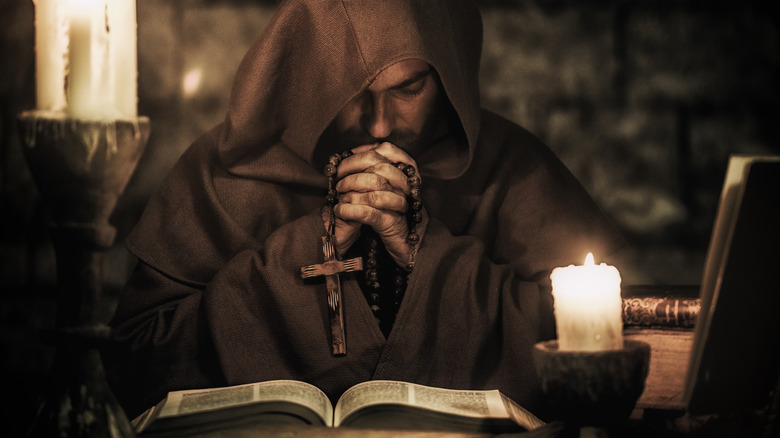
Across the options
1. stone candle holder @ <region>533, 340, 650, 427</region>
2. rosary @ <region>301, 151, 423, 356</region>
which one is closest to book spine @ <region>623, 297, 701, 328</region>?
rosary @ <region>301, 151, 423, 356</region>

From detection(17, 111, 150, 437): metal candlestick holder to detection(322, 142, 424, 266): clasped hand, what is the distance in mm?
802

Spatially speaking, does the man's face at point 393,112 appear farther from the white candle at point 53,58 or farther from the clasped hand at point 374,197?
the white candle at point 53,58

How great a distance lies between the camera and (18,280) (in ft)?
9.04

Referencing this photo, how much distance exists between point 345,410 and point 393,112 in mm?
1032

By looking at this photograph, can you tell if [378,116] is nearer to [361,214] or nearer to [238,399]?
[361,214]

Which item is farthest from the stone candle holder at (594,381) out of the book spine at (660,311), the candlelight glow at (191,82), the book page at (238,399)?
the candlelight glow at (191,82)

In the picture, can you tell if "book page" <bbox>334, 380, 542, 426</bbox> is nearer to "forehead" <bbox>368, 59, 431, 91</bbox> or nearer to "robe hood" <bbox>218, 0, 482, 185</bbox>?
"robe hood" <bbox>218, 0, 482, 185</bbox>

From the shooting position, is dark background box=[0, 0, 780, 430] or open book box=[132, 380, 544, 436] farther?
dark background box=[0, 0, 780, 430]

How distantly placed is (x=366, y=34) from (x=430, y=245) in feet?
1.86

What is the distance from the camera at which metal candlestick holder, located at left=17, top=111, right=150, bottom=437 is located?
1.31m

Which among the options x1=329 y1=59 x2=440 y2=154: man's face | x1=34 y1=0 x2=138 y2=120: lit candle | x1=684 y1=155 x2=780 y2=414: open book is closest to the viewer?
x1=684 y1=155 x2=780 y2=414: open book

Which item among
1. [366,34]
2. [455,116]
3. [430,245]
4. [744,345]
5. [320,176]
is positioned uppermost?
[366,34]

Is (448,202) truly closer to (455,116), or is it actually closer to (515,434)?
(455,116)

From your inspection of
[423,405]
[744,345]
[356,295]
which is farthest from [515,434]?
[356,295]
